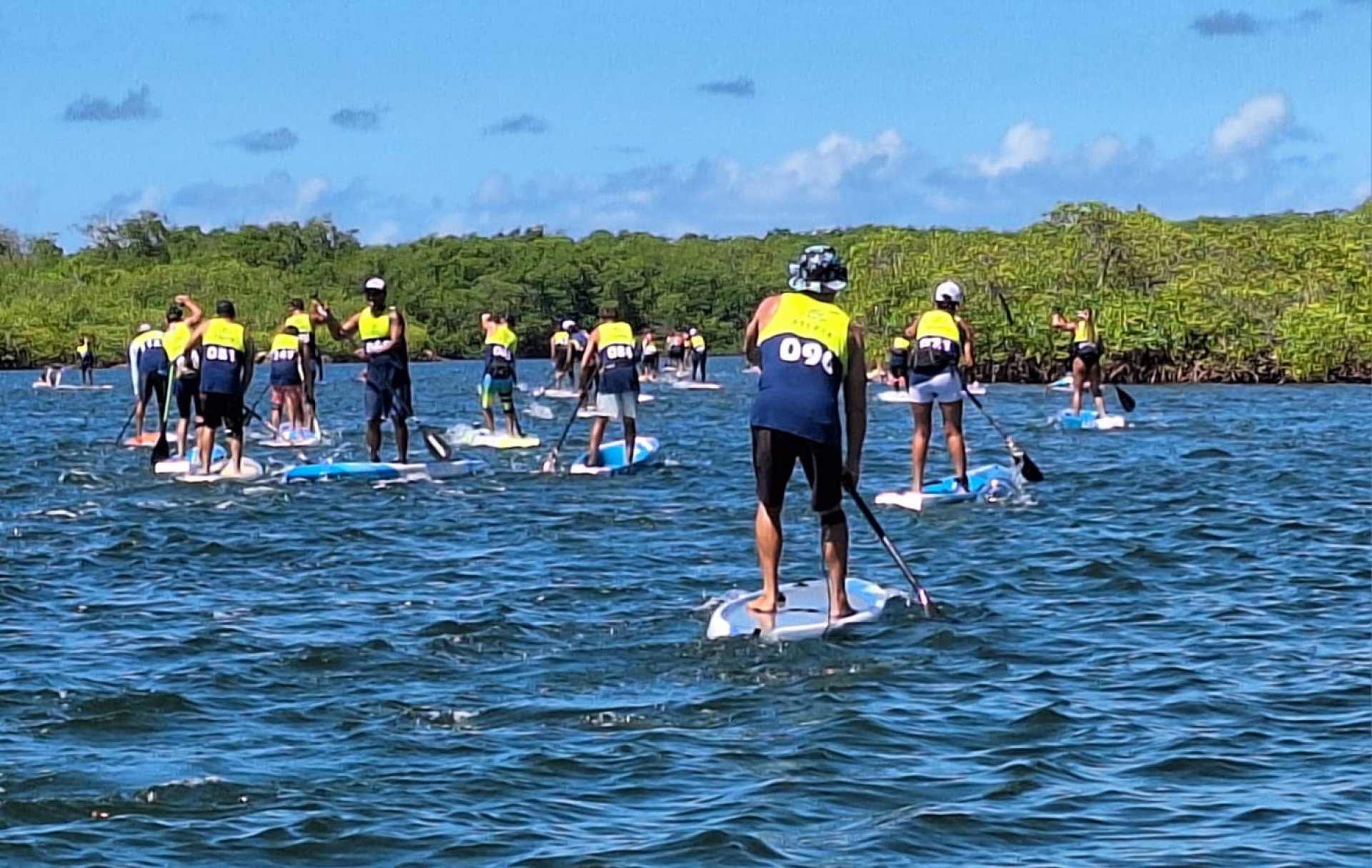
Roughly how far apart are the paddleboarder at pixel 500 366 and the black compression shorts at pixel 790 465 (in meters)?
14.3

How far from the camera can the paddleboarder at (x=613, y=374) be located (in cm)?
1964

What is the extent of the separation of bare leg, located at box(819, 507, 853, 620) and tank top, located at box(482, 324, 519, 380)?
1438cm

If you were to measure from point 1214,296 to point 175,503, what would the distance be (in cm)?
4700

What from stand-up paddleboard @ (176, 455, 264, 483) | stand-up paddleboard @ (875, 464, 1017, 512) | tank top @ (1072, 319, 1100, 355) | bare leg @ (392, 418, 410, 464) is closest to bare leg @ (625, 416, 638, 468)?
bare leg @ (392, 418, 410, 464)

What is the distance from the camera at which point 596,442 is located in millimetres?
20359

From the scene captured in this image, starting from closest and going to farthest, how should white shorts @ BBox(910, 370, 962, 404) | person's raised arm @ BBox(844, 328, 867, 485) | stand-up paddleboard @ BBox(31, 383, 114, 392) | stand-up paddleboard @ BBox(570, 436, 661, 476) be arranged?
person's raised arm @ BBox(844, 328, 867, 485), white shorts @ BBox(910, 370, 962, 404), stand-up paddleboard @ BBox(570, 436, 661, 476), stand-up paddleboard @ BBox(31, 383, 114, 392)

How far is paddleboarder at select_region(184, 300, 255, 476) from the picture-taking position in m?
18.4

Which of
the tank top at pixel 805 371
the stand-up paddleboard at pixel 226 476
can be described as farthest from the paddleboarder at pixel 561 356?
the tank top at pixel 805 371

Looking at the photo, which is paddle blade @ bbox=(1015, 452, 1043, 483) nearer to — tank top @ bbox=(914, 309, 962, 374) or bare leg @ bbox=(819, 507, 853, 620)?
tank top @ bbox=(914, 309, 962, 374)

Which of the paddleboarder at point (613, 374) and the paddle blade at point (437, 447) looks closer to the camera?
the paddleboarder at point (613, 374)

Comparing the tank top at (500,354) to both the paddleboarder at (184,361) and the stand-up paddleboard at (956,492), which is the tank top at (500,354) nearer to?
the paddleboarder at (184,361)

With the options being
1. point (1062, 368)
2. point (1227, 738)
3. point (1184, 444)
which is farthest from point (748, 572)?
point (1062, 368)

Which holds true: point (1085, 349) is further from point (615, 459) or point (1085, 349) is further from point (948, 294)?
point (948, 294)

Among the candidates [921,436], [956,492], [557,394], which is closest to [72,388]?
[557,394]
